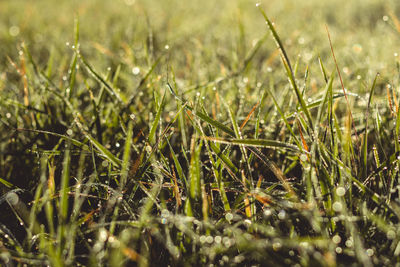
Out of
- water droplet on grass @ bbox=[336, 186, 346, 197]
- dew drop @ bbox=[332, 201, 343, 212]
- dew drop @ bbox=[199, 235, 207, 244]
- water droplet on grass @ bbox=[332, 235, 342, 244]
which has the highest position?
water droplet on grass @ bbox=[336, 186, 346, 197]

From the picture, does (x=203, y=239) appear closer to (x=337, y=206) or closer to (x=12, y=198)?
(x=337, y=206)

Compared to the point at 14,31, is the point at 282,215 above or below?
below

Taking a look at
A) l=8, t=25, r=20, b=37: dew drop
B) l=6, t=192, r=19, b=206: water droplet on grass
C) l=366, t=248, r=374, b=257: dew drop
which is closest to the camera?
l=366, t=248, r=374, b=257: dew drop

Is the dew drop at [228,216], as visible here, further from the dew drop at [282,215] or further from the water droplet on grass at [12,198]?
the water droplet on grass at [12,198]

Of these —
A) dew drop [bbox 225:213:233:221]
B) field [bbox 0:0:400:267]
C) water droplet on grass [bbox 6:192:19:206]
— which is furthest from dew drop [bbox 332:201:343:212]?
water droplet on grass [bbox 6:192:19:206]

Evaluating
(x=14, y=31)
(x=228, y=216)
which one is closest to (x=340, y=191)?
(x=228, y=216)

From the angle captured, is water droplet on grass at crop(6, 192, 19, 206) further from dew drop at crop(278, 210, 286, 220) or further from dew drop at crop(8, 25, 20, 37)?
dew drop at crop(8, 25, 20, 37)

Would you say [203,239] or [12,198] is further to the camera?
[12,198]

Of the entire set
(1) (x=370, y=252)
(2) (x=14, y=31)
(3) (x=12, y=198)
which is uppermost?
(2) (x=14, y=31)

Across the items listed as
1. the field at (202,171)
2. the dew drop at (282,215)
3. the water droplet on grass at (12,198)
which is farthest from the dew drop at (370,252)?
the water droplet on grass at (12,198)

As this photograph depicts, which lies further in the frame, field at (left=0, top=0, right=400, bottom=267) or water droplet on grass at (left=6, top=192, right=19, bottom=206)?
water droplet on grass at (left=6, top=192, right=19, bottom=206)
